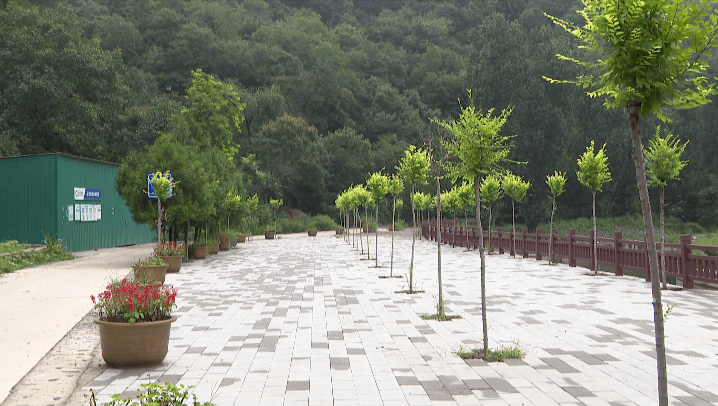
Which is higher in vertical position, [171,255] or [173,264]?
[171,255]

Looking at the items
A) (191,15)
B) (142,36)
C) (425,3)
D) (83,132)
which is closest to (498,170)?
(83,132)

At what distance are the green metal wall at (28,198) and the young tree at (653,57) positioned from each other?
25038 millimetres

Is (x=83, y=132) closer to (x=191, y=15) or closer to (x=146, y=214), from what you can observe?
(x=146, y=214)

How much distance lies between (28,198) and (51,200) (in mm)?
1327

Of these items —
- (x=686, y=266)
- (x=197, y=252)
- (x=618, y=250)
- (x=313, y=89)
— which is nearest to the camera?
(x=686, y=266)

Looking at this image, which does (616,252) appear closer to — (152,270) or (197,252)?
(152,270)

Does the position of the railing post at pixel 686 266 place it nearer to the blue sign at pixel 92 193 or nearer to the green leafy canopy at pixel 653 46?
the green leafy canopy at pixel 653 46

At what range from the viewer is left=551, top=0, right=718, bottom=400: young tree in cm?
398

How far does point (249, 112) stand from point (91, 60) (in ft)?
82.4

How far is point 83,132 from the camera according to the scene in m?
38.6

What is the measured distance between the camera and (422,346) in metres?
7.94

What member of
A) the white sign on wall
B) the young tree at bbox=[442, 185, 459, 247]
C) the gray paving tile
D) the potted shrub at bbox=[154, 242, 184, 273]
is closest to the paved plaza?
the gray paving tile

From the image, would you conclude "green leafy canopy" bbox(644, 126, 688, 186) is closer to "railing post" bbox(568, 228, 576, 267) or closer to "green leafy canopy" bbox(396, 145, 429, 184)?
"railing post" bbox(568, 228, 576, 267)

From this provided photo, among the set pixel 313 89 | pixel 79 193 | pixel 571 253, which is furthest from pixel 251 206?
pixel 313 89
